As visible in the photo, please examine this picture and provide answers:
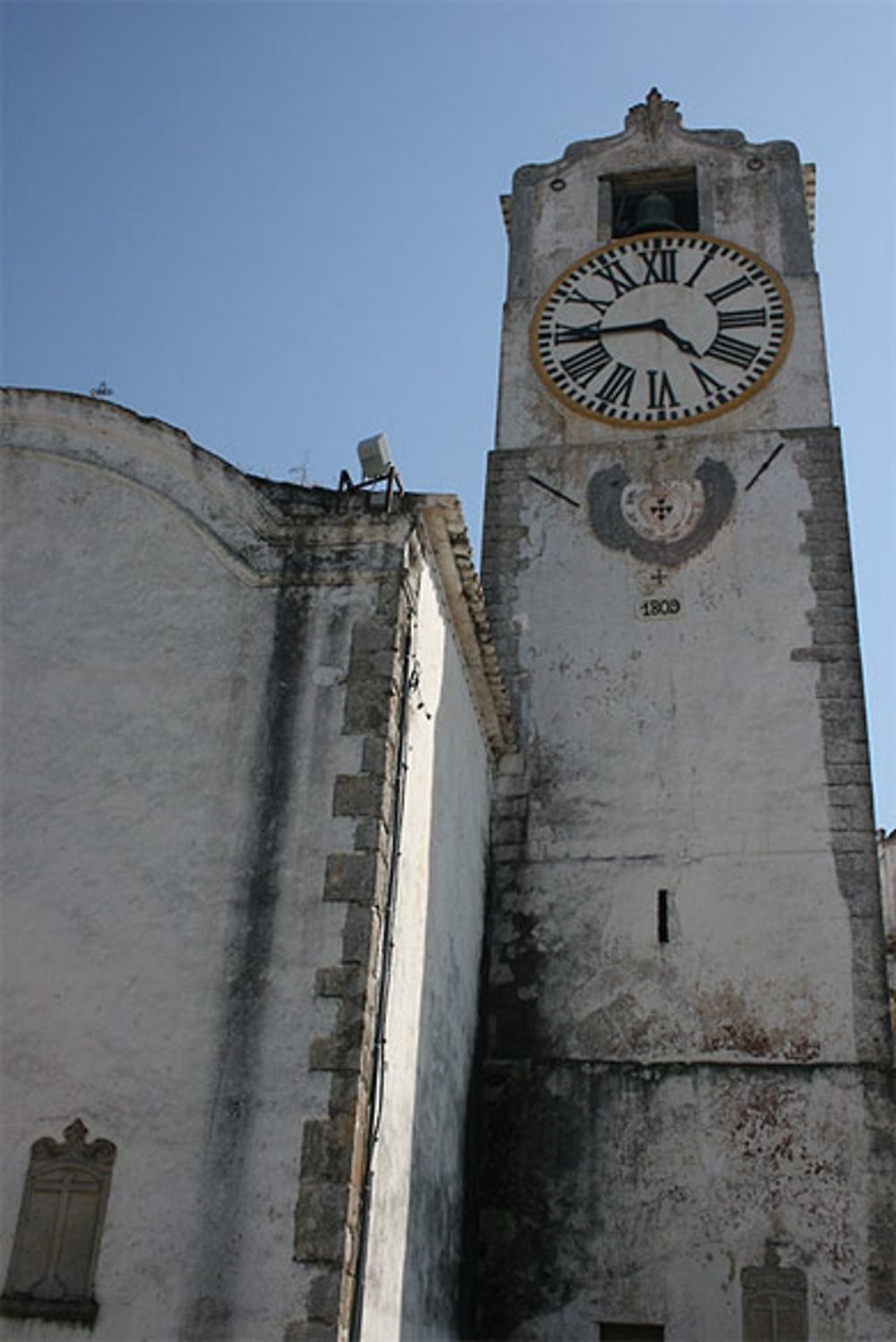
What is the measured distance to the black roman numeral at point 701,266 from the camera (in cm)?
1463

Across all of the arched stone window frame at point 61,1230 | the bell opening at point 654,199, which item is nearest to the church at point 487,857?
the arched stone window frame at point 61,1230

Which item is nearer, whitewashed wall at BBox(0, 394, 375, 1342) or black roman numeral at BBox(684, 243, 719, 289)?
whitewashed wall at BBox(0, 394, 375, 1342)

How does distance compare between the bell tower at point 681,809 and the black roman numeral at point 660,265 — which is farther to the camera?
the black roman numeral at point 660,265

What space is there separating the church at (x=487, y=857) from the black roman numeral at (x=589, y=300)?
58mm

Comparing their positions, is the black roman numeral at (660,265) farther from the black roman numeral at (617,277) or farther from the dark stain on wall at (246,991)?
the dark stain on wall at (246,991)

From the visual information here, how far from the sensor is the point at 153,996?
25.4 feet

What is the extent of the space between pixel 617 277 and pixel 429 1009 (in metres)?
8.50

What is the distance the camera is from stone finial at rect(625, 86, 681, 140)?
1606 cm

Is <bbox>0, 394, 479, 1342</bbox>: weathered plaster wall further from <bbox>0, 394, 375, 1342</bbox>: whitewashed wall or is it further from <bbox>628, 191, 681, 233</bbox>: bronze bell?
<bbox>628, 191, 681, 233</bbox>: bronze bell

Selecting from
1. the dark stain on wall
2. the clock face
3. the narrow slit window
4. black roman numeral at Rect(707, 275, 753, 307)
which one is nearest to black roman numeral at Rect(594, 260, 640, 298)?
the clock face

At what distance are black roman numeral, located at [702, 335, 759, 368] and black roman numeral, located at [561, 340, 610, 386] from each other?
1.03 m

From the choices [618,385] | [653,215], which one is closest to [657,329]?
[618,385]

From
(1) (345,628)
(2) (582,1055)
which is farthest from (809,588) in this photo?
(1) (345,628)

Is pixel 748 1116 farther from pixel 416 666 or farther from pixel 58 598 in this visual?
pixel 58 598
